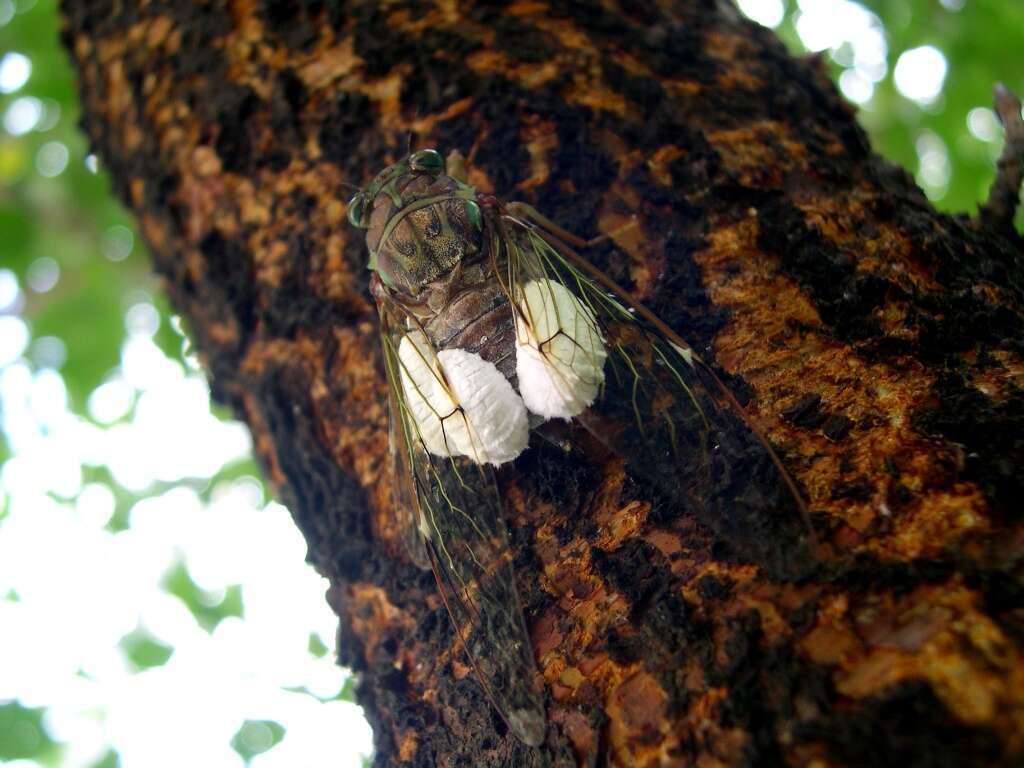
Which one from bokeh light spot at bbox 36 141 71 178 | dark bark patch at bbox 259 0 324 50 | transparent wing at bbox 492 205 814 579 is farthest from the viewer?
bokeh light spot at bbox 36 141 71 178

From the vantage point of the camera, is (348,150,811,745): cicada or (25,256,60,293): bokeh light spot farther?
(25,256,60,293): bokeh light spot

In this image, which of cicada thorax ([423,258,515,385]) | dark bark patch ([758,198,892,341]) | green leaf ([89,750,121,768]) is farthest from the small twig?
green leaf ([89,750,121,768])

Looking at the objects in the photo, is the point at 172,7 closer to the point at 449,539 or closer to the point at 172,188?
the point at 172,188

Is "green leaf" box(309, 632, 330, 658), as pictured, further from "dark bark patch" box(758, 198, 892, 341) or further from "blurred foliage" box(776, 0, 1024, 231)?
"blurred foliage" box(776, 0, 1024, 231)

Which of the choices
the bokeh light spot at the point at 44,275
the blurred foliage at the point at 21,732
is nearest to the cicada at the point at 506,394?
the blurred foliage at the point at 21,732

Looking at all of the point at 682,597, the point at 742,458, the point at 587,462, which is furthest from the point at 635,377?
the point at 682,597

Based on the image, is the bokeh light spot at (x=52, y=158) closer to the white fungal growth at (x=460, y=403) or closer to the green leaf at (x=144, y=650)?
the green leaf at (x=144, y=650)
